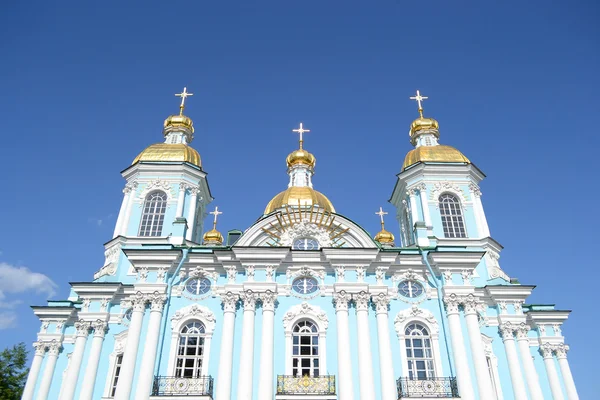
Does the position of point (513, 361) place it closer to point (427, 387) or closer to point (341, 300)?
point (427, 387)

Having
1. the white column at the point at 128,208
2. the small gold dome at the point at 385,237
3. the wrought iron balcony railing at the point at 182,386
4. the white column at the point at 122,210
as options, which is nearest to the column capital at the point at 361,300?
the wrought iron balcony railing at the point at 182,386

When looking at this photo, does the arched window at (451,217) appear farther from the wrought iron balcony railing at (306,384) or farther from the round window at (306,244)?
the wrought iron balcony railing at (306,384)

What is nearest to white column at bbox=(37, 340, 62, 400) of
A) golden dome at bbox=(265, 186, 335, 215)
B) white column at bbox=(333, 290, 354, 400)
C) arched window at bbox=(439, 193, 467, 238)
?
golden dome at bbox=(265, 186, 335, 215)

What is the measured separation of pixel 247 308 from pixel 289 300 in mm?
1520

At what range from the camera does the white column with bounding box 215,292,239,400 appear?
1537 centimetres

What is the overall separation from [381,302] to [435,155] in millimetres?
9881

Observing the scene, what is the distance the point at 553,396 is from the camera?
62.2 ft

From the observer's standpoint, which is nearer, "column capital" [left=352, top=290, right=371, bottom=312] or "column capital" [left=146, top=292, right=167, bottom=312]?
A: "column capital" [left=146, top=292, right=167, bottom=312]

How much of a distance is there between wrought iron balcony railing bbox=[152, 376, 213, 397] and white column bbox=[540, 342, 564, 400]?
12822 millimetres

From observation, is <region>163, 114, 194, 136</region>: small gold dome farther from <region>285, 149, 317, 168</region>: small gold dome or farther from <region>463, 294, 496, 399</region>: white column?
<region>463, 294, 496, 399</region>: white column

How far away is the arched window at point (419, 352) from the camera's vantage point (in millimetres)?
16406

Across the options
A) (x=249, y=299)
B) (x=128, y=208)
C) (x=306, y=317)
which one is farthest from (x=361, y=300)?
(x=128, y=208)

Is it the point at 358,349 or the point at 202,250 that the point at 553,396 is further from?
the point at 202,250

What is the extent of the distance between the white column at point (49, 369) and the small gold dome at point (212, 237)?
7.74 metres
